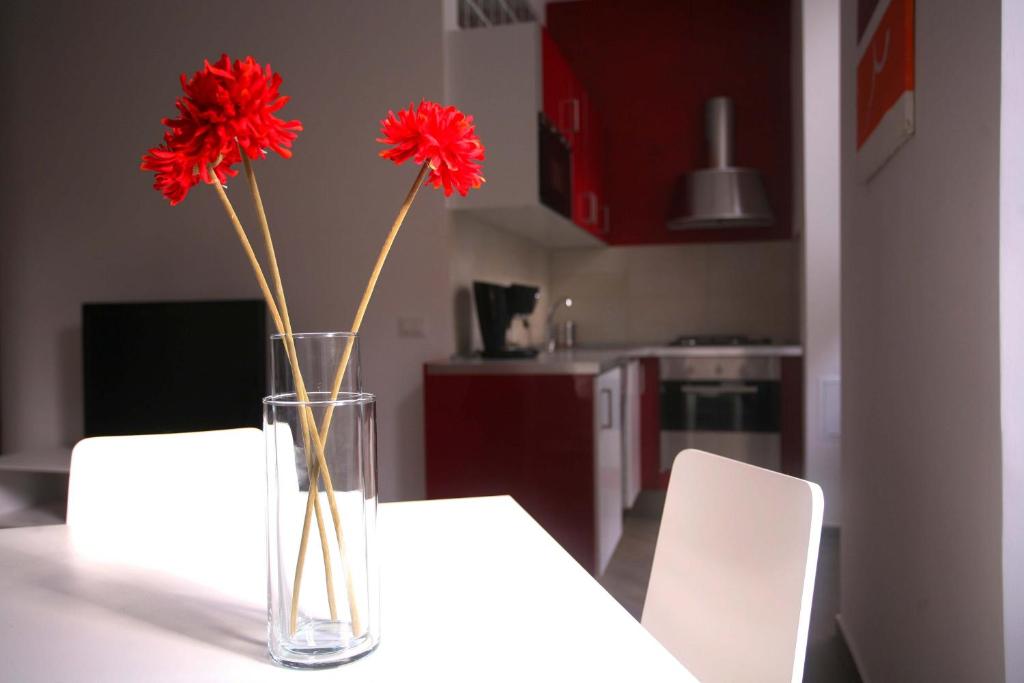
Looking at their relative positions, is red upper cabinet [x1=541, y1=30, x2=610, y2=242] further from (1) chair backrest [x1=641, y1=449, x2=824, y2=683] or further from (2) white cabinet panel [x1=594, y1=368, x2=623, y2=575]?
(1) chair backrest [x1=641, y1=449, x2=824, y2=683]

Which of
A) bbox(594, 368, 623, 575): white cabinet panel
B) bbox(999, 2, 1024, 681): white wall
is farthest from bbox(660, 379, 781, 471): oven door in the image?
bbox(999, 2, 1024, 681): white wall

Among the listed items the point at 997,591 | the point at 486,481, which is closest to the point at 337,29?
the point at 486,481

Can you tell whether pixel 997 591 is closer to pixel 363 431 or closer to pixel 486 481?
pixel 363 431

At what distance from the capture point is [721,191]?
4.51 meters

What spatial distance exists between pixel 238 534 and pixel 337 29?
2.57 meters

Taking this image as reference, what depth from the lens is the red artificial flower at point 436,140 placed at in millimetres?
800

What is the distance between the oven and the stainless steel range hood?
2.77 feet

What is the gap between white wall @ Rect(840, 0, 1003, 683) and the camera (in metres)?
1.18

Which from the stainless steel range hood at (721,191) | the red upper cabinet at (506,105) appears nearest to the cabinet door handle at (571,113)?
the red upper cabinet at (506,105)

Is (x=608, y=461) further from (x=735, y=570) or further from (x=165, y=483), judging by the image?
(x=735, y=570)

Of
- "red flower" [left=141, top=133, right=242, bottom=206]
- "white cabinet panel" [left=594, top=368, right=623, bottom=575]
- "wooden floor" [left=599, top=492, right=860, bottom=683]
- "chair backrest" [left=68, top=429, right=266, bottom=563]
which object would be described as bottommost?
"wooden floor" [left=599, top=492, right=860, bottom=683]

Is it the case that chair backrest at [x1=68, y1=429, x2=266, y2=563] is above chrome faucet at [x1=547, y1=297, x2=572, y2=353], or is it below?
below

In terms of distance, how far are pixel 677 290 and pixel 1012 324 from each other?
12.6ft

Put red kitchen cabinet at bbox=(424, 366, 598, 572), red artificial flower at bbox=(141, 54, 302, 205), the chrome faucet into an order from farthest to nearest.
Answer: the chrome faucet, red kitchen cabinet at bbox=(424, 366, 598, 572), red artificial flower at bbox=(141, 54, 302, 205)
